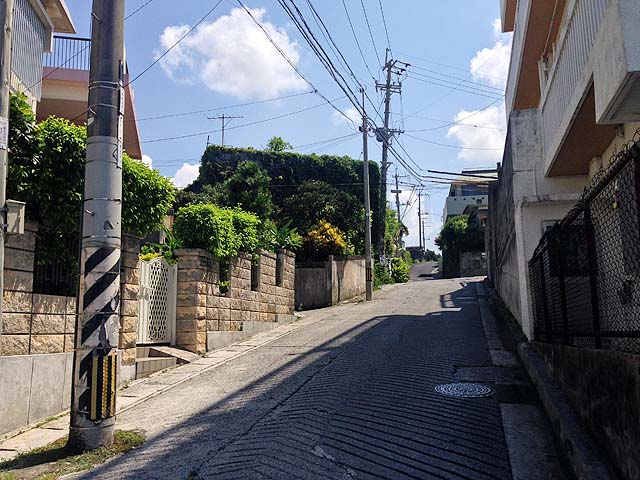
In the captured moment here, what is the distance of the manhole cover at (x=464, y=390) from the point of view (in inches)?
284

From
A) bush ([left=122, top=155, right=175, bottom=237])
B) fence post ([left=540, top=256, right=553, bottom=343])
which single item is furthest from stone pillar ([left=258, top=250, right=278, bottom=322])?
fence post ([left=540, top=256, right=553, bottom=343])

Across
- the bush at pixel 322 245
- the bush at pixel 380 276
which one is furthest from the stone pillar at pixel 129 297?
the bush at pixel 380 276

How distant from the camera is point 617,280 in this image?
5129mm

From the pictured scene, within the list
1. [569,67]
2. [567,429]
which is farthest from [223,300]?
[567,429]

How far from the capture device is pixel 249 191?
94.4 feet

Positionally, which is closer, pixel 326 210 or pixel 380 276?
pixel 326 210

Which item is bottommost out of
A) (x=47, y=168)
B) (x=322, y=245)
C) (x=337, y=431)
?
(x=337, y=431)

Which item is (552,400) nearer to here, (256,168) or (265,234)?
(265,234)

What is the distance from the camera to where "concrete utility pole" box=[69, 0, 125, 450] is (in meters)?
5.83

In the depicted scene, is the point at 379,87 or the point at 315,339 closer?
the point at 315,339

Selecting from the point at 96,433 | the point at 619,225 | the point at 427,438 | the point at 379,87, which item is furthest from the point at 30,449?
the point at 379,87

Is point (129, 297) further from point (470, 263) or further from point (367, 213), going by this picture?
point (470, 263)

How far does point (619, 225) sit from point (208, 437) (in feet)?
14.8

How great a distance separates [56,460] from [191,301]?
5.74m
